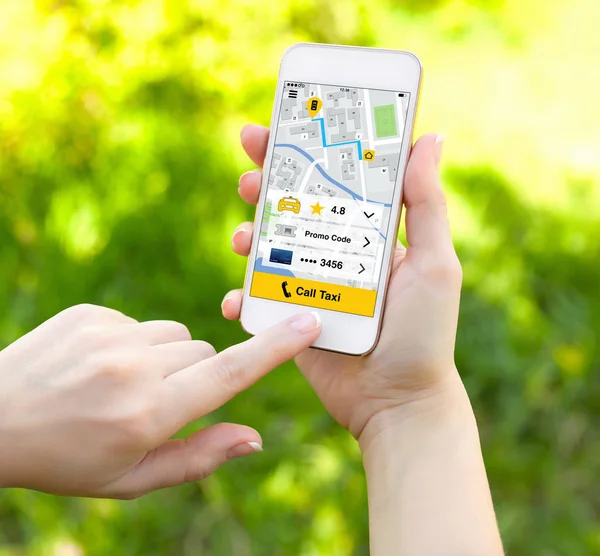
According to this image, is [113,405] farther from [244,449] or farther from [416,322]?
[416,322]

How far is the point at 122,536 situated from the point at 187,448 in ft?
2.36

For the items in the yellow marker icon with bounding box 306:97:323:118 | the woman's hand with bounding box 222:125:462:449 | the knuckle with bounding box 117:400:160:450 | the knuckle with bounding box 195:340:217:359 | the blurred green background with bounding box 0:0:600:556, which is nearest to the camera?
the knuckle with bounding box 117:400:160:450

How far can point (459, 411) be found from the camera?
1193 mm

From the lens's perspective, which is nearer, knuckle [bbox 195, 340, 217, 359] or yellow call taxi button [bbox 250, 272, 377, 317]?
knuckle [bbox 195, 340, 217, 359]

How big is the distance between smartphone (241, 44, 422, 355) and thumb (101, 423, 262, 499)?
8.9 inches

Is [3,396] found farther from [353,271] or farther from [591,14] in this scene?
[591,14]

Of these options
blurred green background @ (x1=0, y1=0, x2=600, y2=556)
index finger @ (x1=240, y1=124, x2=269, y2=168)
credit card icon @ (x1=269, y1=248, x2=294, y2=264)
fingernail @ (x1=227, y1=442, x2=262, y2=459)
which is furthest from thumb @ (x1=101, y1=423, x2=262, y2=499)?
blurred green background @ (x1=0, y1=0, x2=600, y2=556)

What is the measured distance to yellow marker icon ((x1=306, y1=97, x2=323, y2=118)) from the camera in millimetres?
1270

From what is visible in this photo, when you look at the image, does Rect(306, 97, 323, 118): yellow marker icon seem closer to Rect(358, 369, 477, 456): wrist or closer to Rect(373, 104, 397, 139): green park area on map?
Rect(373, 104, 397, 139): green park area on map

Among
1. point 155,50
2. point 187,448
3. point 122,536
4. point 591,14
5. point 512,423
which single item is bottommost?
point 122,536

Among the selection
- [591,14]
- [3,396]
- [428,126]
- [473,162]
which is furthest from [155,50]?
[591,14]

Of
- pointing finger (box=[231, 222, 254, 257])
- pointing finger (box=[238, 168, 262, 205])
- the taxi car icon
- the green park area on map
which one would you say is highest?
the green park area on map

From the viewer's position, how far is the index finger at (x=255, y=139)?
4.39 ft

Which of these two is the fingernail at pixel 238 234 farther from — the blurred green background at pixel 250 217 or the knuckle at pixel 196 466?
the blurred green background at pixel 250 217
